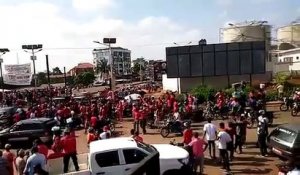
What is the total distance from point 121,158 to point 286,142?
584 centimetres

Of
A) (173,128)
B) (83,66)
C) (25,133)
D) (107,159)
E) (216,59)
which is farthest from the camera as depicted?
(83,66)

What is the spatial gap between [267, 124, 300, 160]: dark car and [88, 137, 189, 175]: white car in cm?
380

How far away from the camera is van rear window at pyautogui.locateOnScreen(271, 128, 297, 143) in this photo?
1405cm

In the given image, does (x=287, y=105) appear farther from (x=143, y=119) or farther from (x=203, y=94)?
(x=143, y=119)

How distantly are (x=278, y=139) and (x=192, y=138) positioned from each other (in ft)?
9.57

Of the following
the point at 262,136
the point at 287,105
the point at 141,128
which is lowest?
the point at 141,128

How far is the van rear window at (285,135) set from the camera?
14055 mm

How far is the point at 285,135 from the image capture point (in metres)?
14.5

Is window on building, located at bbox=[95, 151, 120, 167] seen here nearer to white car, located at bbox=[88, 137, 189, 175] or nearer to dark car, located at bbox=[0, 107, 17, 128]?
white car, located at bbox=[88, 137, 189, 175]

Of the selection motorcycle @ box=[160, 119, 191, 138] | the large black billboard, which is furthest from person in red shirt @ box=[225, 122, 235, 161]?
the large black billboard

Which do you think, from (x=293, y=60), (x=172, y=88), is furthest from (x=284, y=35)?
(x=172, y=88)

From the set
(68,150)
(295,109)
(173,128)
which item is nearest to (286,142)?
(68,150)

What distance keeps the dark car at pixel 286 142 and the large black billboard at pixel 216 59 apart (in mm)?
26592

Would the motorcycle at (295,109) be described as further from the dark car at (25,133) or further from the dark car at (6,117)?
the dark car at (6,117)
